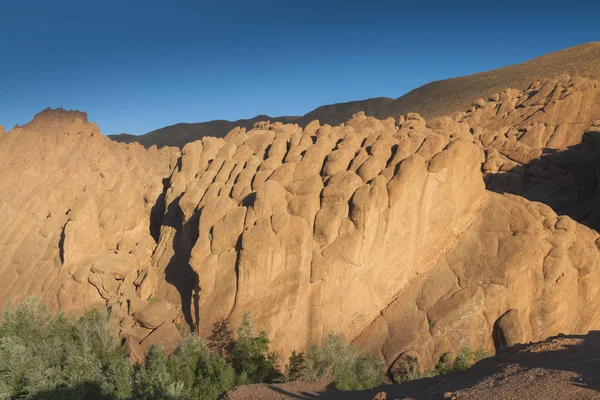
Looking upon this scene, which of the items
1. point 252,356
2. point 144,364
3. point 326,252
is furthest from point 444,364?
point 144,364

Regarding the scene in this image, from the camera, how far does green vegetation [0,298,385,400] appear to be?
20438 millimetres

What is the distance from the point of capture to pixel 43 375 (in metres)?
21.0

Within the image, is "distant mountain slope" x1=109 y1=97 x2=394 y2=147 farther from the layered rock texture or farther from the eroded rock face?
the eroded rock face

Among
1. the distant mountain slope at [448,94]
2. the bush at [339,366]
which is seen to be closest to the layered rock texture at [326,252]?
the bush at [339,366]

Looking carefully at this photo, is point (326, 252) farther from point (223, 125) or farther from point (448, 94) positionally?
point (223, 125)

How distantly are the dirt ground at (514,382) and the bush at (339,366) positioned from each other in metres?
3.60

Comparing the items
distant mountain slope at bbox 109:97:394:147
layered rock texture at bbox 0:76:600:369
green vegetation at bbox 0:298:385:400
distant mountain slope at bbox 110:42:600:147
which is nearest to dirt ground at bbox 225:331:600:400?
green vegetation at bbox 0:298:385:400

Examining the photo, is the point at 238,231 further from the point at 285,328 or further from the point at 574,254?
the point at 574,254

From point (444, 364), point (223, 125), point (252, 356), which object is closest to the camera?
point (252, 356)

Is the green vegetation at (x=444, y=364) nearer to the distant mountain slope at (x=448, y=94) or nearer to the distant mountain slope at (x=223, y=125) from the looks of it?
the distant mountain slope at (x=448, y=94)

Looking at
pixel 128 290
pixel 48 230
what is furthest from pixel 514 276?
pixel 48 230

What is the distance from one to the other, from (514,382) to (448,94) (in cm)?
12836

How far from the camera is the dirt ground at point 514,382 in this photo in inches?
467

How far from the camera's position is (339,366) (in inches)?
871
